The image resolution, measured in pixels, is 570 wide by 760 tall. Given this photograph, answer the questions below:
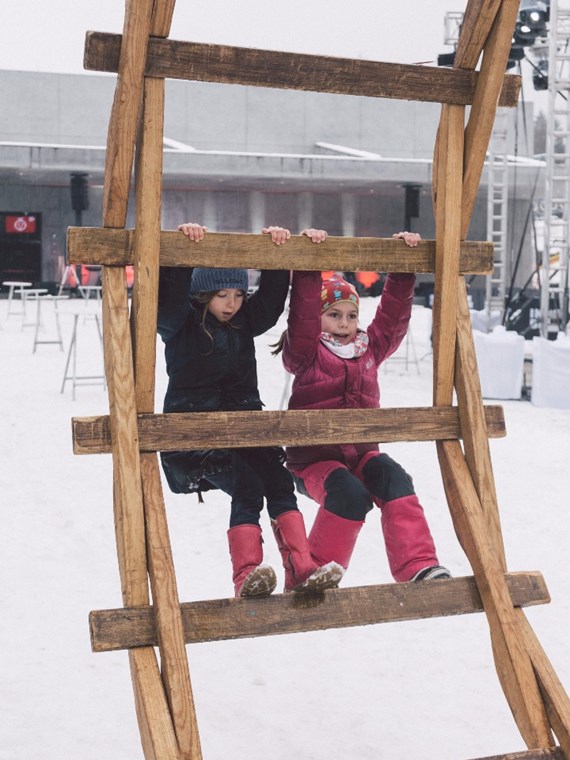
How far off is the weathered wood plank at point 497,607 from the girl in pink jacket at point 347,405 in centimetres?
17

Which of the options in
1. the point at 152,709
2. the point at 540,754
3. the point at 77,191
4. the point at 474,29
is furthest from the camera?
the point at 77,191

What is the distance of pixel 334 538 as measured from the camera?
277 centimetres

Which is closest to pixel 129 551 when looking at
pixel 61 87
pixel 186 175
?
pixel 186 175

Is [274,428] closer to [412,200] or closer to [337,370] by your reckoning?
[337,370]

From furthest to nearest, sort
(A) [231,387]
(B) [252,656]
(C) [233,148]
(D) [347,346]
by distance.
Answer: (C) [233,148], (B) [252,656], (D) [347,346], (A) [231,387]

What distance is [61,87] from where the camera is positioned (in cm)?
2598

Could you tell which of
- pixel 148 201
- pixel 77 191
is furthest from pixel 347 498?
pixel 77 191

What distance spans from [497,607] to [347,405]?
2.66 feet

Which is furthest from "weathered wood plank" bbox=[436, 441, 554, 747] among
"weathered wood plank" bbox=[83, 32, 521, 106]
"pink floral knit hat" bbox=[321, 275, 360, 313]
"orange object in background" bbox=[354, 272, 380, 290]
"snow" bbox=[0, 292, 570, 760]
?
"orange object in background" bbox=[354, 272, 380, 290]

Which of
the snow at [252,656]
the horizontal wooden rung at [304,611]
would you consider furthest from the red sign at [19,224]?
the horizontal wooden rung at [304,611]

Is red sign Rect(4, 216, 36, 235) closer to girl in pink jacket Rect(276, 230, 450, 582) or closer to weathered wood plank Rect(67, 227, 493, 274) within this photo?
girl in pink jacket Rect(276, 230, 450, 582)

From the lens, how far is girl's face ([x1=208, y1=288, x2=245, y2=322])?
9.20ft

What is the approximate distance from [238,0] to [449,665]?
3.22 m

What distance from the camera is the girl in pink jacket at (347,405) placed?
2.74 m
